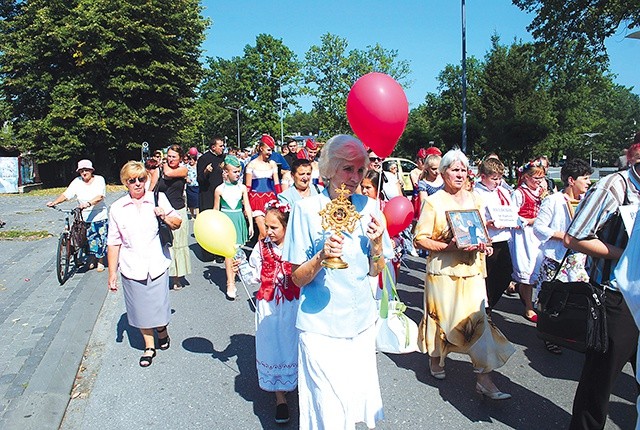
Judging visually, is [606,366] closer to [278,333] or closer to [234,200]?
[278,333]

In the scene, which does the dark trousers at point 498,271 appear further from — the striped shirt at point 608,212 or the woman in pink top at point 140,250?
the woman in pink top at point 140,250

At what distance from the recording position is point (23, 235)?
12.6 m

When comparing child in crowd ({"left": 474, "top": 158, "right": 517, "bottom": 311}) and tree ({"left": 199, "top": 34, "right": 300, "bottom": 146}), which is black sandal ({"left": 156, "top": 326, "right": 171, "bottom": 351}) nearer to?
child in crowd ({"left": 474, "top": 158, "right": 517, "bottom": 311})

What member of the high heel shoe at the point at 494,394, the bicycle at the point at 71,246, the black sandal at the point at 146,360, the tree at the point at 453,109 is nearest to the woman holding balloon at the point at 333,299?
the high heel shoe at the point at 494,394

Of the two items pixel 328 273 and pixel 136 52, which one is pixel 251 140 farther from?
pixel 328 273

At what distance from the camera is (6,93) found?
31.6m

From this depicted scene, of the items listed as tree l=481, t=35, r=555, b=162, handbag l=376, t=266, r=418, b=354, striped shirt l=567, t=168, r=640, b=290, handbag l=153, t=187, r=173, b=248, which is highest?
tree l=481, t=35, r=555, b=162

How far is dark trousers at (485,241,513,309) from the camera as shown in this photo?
217 inches

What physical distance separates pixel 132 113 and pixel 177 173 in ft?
83.5

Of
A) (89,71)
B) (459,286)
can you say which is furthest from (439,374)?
(89,71)

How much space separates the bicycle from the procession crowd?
10.0 ft

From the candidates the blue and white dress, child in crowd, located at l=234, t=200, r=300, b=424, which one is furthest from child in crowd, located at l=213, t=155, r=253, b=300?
the blue and white dress

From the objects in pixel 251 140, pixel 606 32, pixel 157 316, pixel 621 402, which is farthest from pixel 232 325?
pixel 251 140

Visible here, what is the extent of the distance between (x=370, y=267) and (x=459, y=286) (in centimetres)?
137
